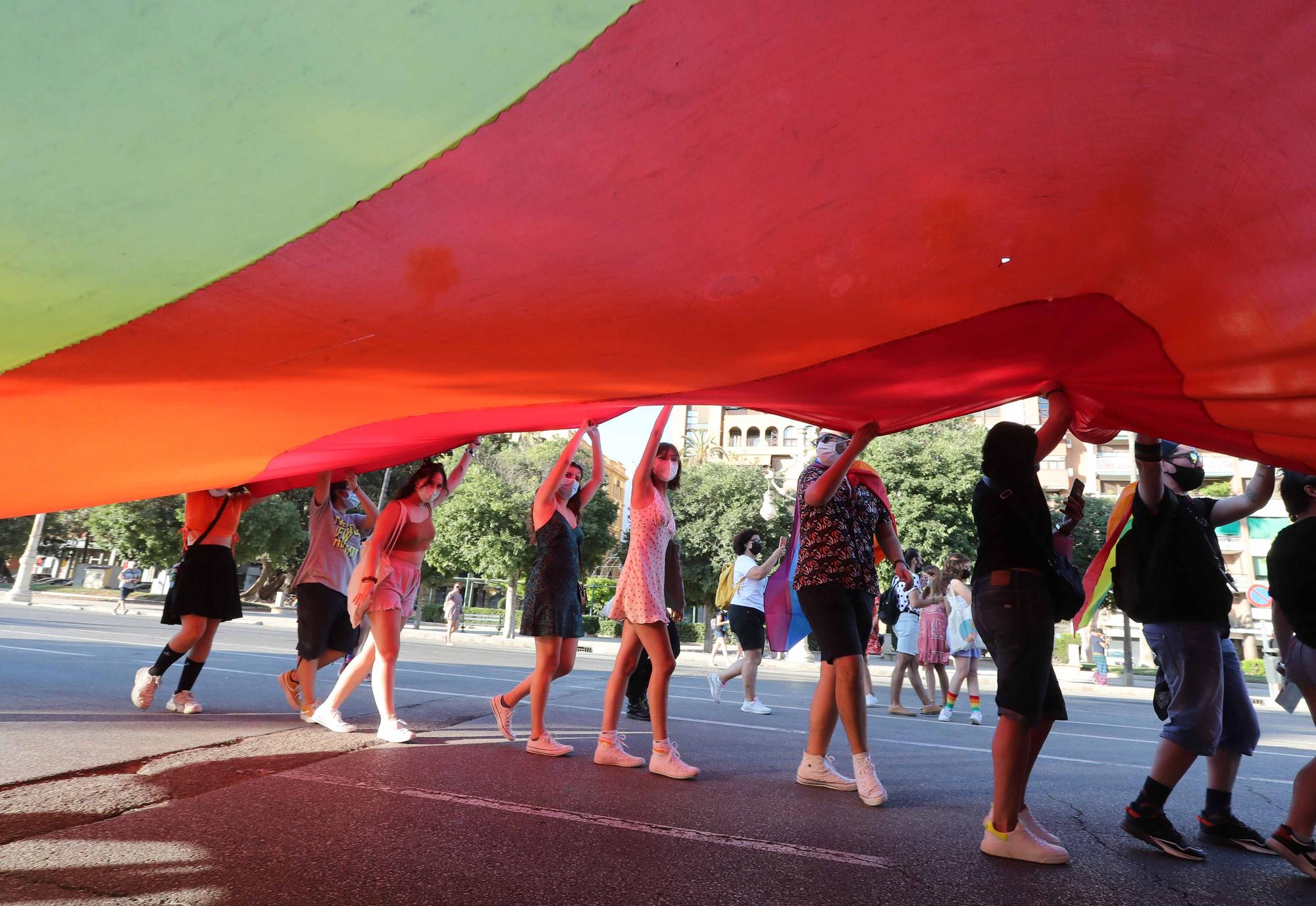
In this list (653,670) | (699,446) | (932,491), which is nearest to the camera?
(653,670)

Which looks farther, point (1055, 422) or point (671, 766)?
point (671, 766)

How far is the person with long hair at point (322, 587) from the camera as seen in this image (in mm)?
6129

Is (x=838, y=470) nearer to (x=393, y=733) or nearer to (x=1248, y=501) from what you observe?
(x=1248, y=501)

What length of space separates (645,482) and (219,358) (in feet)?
9.13

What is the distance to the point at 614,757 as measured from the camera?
195 inches

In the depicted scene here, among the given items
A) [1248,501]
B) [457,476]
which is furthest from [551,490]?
[1248,501]

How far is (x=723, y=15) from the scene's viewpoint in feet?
5.13

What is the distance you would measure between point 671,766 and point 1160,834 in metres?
2.36

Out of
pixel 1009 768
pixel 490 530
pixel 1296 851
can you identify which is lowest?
pixel 1296 851

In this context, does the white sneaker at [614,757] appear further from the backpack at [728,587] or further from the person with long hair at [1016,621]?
the backpack at [728,587]

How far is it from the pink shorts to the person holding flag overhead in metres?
2.58

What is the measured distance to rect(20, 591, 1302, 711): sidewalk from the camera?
17.1 metres

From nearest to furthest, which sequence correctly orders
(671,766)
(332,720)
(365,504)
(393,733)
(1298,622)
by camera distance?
(1298,622) → (671,766) → (393,733) → (332,720) → (365,504)

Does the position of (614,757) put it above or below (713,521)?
below
